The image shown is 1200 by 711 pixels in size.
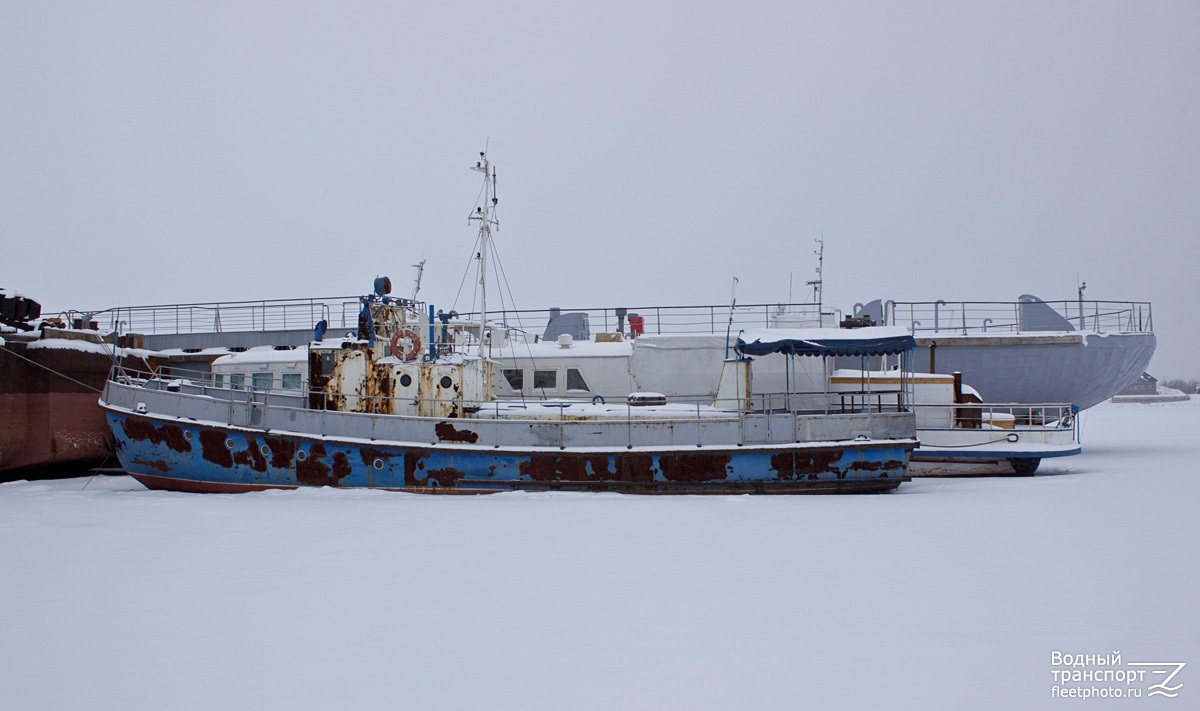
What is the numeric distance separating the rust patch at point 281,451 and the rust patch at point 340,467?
837mm

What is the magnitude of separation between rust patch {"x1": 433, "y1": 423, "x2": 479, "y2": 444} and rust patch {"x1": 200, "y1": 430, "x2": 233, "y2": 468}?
4006 mm

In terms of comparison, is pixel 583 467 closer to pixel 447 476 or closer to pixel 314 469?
pixel 447 476

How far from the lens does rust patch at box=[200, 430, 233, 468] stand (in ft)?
48.4

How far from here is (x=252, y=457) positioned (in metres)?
14.7

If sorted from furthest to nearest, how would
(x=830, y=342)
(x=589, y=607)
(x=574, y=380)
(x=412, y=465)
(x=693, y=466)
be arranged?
(x=574, y=380) → (x=830, y=342) → (x=412, y=465) → (x=693, y=466) → (x=589, y=607)

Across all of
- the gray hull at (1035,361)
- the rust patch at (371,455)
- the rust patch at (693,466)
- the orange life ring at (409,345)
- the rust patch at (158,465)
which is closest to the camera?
the rust patch at (693,466)

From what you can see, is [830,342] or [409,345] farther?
[409,345]

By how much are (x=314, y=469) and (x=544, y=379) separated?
205 inches

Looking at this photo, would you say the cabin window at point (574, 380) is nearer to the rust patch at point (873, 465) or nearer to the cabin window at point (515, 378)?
the cabin window at point (515, 378)

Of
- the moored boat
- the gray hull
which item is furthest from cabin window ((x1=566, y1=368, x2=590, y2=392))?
the gray hull

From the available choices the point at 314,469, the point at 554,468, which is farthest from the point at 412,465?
the point at 554,468

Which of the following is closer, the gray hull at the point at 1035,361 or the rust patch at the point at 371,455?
the rust patch at the point at 371,455

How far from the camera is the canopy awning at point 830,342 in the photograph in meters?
14.7

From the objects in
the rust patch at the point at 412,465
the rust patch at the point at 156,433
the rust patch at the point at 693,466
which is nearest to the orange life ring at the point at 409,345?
the rust patch at the point at 412,465
